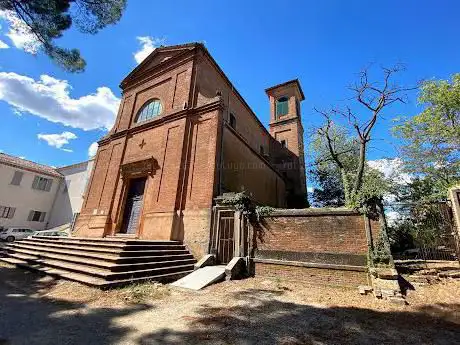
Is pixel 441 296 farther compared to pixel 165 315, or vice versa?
pixel 441 296

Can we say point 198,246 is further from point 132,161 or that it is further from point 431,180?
point 431,180

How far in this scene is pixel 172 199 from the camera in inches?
456

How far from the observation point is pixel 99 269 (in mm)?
7352

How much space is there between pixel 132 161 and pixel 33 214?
19913mm

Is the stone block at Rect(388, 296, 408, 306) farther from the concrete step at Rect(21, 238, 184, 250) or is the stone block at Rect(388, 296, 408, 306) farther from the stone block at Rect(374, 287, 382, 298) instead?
the concrete step at Rect(21, 238, 184, 250)

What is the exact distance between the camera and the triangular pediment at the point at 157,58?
15.2 meters

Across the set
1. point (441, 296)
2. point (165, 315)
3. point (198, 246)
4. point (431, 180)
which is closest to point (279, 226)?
point (198, 246)

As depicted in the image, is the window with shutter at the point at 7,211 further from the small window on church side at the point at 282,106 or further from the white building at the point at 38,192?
the small window on church side at the point at 282,106

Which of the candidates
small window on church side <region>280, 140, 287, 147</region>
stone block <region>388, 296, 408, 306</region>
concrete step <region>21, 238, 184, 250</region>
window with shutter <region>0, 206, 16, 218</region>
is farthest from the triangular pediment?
window with shutter <region>0, 206, 16, 218</region>

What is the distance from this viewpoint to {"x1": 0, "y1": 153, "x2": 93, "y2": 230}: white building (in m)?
24.0

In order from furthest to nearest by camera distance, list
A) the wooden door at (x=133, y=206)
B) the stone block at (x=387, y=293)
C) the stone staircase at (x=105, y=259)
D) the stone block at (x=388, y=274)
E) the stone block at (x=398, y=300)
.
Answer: the wooden door at (x=133, y=206) → the stone staircase at (x=105, y=259) → the stone block at (x=388, y=274) → the stone block at (x=387, y=293) → the stone block at (x=398, y=300)

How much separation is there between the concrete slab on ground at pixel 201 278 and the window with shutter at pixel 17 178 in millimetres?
25781

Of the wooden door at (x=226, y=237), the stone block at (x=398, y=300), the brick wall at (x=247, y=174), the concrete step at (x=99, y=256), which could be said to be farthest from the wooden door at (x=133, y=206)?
the stone block at (x=398, y=300)

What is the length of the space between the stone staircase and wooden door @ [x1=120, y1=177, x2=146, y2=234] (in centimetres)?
311
